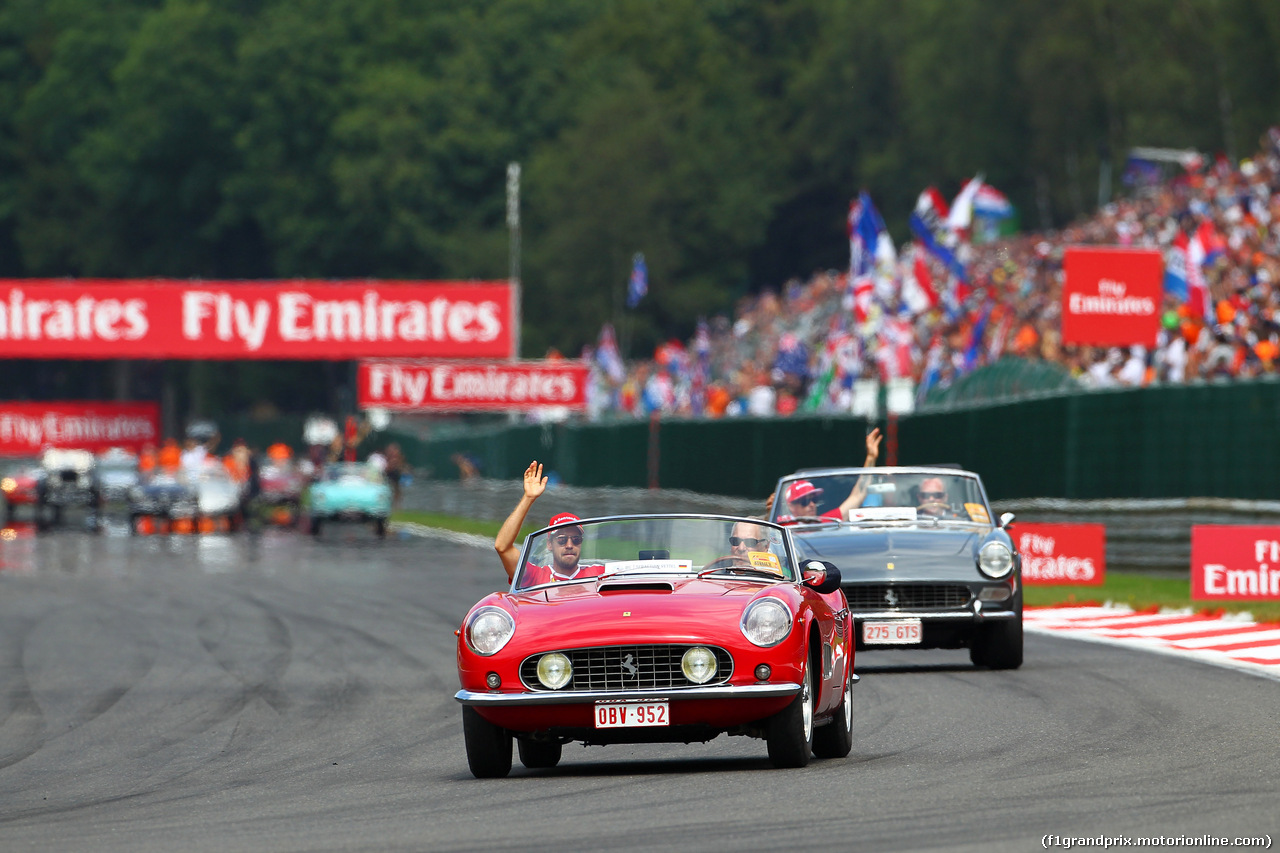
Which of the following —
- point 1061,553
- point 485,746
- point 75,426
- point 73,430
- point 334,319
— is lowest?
point 485,746

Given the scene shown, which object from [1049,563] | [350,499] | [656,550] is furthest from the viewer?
[350,499]

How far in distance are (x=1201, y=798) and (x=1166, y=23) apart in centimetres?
6598

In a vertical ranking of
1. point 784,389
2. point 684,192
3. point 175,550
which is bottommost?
point 175,550

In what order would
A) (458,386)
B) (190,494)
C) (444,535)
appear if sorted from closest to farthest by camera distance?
(444,535) → (190,494) → (458,386)

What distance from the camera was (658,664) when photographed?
9.77 metres

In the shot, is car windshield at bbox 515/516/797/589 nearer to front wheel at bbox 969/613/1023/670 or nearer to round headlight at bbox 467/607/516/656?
round headlight at bbox 467/607/516/656

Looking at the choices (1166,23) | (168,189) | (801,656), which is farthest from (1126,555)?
(168,189)

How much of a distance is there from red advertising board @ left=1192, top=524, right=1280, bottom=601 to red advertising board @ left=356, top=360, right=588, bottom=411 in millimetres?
31515

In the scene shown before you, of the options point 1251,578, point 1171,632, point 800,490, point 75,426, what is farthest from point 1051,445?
point 75,426

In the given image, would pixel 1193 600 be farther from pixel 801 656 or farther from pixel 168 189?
pixel 168 189

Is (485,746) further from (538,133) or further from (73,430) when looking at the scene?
(538,133)

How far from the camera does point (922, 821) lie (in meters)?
8.27

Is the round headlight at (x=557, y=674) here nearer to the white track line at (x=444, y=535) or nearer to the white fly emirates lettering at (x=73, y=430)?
the white track line at (x=444, y=535)

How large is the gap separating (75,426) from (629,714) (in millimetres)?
73803
